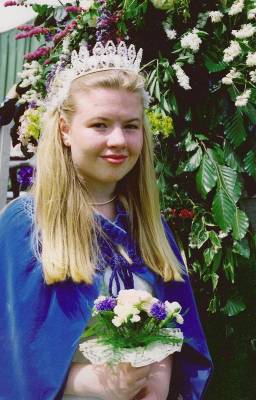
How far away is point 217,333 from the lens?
297 cm

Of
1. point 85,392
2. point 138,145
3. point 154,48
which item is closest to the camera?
point 85,392

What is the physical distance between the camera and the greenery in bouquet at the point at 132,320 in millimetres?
1564

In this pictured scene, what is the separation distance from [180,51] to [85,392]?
166 cm

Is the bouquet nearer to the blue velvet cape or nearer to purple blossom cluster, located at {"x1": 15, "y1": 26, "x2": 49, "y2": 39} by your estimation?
the blue velvet cape

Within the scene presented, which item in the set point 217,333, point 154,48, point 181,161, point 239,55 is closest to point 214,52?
point 239,55

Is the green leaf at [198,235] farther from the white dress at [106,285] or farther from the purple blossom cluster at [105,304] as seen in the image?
the purple blossom cluster at [105,304]

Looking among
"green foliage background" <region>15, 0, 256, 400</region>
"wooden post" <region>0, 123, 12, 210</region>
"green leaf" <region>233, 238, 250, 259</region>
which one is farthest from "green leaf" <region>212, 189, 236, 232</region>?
"wooden post" <region>0, 123, 12, 210</region>

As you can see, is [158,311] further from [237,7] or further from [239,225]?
[237,7]

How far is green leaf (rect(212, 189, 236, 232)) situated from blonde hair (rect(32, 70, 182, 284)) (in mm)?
651

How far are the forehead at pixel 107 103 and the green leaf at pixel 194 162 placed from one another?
0.90 meters

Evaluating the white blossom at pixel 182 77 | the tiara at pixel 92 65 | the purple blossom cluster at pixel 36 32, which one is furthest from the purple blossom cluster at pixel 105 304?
the purple blossom cluster at pixel 36 32

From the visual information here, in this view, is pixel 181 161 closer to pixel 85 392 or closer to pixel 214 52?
pixel 214 52

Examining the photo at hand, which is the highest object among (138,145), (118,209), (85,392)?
(138,145)

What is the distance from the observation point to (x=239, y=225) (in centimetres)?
266
